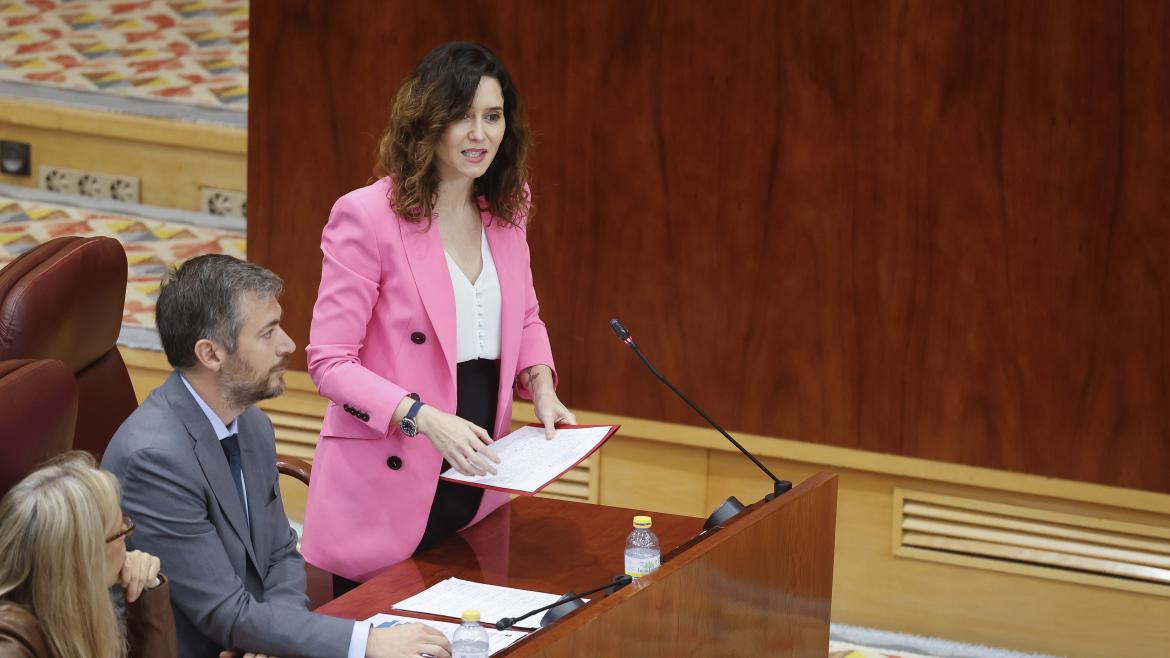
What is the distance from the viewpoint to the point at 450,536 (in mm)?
2426

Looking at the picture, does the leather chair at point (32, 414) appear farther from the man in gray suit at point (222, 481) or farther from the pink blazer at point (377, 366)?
the pink blazer at point (377, 366)

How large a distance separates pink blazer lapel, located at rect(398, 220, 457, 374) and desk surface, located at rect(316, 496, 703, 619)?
0.29 m

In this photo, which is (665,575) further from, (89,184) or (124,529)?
(89,184)

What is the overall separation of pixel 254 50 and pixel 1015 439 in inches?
82.4

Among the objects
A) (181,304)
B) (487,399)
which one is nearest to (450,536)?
(487,399)

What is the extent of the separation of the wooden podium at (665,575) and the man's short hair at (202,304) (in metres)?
0.40

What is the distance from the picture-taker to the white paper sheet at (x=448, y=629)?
1.97 metres

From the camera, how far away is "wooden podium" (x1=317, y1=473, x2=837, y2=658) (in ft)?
6.17

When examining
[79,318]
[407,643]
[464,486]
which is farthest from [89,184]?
[407,643]

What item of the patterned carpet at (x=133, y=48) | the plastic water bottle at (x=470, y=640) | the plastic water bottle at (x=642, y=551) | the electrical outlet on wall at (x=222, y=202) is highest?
the patterned carpet at (x=133, y=48)

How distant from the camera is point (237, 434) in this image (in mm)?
2141

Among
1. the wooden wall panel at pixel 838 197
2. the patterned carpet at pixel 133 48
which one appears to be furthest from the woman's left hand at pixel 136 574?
the patterned carpet at pixel 133 48

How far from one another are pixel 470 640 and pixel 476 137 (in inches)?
31.3

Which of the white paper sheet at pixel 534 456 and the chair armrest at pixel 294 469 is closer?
the white paper sheet at pixel 534 456
